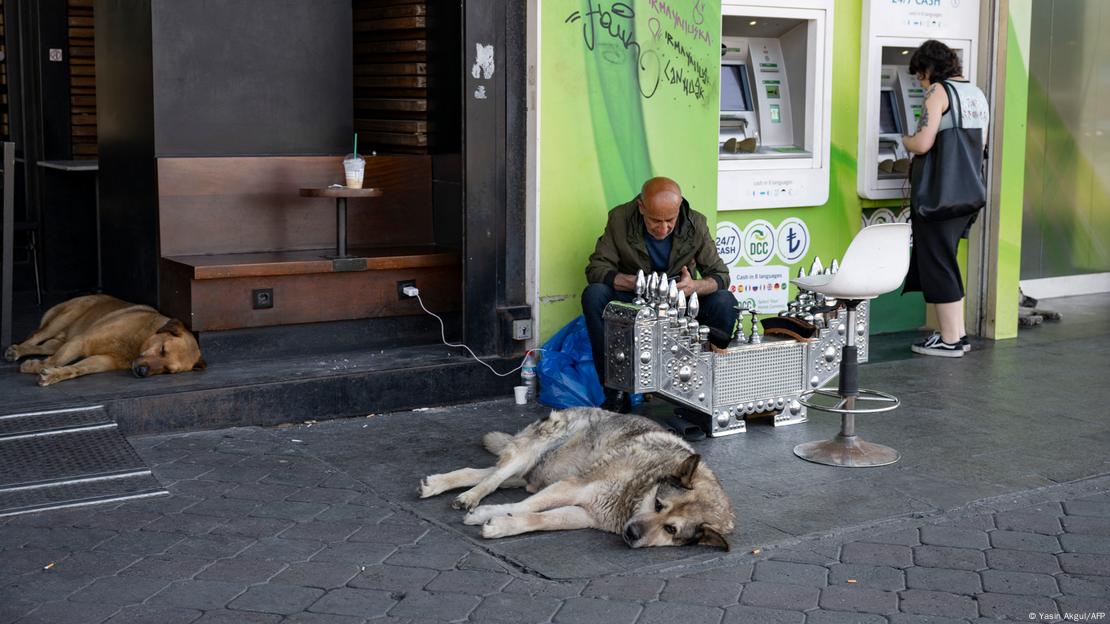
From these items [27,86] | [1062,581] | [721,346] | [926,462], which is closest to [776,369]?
[721,346]

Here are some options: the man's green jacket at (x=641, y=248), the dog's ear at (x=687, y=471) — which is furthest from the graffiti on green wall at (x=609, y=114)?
the dog's ear at (x=687, y=471)

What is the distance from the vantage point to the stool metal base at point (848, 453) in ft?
18.8

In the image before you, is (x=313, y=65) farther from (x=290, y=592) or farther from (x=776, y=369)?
(x=290, y=592)

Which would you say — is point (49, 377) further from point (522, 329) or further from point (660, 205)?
point (660, 205)

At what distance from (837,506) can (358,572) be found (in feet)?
6.59

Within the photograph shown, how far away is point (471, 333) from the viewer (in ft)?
23.0

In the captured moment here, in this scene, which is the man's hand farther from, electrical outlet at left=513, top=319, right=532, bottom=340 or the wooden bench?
the wooden bench

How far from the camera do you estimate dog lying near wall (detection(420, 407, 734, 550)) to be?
4520 mm

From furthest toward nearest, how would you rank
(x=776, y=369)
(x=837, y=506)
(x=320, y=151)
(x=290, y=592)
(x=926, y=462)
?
(x=320, y=151)
(x=776, y=369)
(x=926, y=462)
(x=837, y=506)
(x=290, y=592)

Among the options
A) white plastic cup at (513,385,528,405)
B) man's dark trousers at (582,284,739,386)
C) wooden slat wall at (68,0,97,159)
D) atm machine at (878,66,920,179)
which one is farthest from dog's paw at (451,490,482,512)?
wooden slat wall at (68,0,97,159)

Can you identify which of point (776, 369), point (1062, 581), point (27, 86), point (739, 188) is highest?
point (27, 86)

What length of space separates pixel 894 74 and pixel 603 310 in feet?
12.0

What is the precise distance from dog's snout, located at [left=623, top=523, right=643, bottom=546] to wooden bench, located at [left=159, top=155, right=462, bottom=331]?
290 cm

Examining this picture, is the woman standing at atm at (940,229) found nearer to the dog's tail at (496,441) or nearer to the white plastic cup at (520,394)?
the white plastic cup at (520,394)
